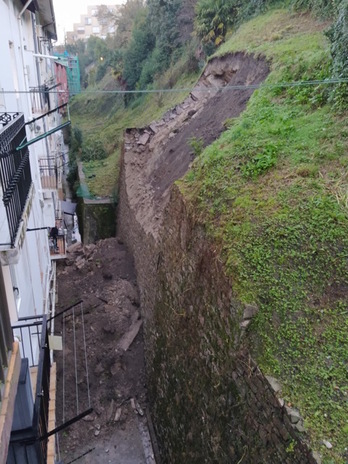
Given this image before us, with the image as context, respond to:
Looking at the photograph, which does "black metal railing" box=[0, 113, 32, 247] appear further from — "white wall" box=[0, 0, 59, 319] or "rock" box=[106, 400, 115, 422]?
"rock" box=[106, 400, 115, 422]

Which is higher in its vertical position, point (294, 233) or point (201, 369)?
point (294, 233)

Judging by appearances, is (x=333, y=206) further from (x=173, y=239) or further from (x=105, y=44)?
(x=105, y=44)

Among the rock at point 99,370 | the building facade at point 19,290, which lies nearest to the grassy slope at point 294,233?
the building facade at point 19,290

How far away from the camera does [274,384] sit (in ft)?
16.8

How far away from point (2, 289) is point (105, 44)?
4909 centimetres

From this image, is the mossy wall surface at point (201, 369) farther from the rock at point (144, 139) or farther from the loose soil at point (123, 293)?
the rock at point (144, 139)

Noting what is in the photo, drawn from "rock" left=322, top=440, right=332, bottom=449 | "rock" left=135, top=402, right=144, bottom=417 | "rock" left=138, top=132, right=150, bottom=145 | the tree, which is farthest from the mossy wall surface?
the tree

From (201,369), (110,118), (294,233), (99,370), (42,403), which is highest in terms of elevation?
(294,233)

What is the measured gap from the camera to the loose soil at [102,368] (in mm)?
9281

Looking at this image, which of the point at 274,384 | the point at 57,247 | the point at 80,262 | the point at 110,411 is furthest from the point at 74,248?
the point at 274,384

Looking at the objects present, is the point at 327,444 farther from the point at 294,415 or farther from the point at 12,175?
the point at 12,175

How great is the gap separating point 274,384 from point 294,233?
7.84 feet

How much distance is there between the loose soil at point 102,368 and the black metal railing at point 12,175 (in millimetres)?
5961

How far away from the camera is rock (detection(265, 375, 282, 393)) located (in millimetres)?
5074
